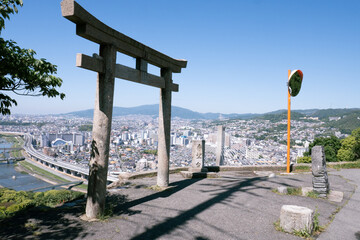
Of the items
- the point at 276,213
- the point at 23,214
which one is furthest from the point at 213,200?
the point at 23,214

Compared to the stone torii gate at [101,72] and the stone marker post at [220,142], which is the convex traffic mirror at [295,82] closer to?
the stone marker post at [220,142]

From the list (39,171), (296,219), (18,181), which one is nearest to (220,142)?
(296,219)

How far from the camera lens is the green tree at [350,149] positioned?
18.0 m

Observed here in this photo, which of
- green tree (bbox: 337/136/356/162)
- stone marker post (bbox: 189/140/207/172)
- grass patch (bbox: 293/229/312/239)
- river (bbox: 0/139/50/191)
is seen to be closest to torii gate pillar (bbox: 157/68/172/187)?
stone marker post (bbox: 189/140/207/172)

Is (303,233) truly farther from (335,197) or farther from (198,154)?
(198,154)

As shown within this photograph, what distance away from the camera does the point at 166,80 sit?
23.6ft

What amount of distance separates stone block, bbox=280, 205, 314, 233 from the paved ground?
171 millimetres

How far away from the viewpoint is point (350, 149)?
18453 millimetres

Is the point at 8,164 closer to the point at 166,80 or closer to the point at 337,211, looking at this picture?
the point at 166,80

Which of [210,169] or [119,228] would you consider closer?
[119,228]

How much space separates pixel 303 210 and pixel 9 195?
38.4 ft

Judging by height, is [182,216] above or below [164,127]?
below

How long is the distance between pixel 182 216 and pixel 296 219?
219 centimetres

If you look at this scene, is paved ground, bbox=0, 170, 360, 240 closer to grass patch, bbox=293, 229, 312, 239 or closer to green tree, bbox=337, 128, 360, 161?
grass patch, bbox=293, 229, 312, 239
